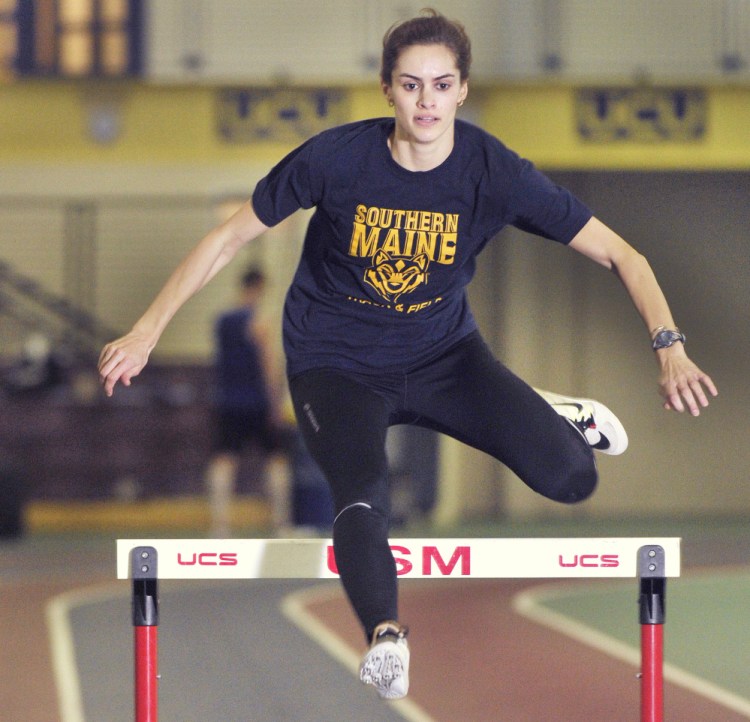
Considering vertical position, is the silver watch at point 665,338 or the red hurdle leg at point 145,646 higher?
the silver watch at point 665,338

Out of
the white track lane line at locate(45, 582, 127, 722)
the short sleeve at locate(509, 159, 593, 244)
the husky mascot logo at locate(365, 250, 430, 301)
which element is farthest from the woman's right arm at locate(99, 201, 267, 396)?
the white track lane line at locate(45, 582, 127, 722)

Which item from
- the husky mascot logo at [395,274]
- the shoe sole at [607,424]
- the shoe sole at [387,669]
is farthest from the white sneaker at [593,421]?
the shoe sole at [387,669]

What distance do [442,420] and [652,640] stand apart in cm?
77

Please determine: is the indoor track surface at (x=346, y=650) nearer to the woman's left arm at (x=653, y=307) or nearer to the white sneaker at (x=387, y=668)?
the woman's left arm at (x=653, y=307)

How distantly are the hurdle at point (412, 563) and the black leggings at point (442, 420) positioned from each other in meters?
0.18

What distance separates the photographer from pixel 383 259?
3621 mm

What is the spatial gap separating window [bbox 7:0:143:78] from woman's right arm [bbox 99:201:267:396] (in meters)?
9.29

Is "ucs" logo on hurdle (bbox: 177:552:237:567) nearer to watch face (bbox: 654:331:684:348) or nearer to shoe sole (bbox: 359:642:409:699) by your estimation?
shoe sole (bbox: 359:642:409:699)

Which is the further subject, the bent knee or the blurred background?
the blurred background

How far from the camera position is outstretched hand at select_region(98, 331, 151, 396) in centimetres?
338

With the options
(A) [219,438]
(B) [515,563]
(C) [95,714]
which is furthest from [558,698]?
(A) [219,438]

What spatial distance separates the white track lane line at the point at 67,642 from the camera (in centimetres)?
557

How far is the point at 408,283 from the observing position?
3.67 m

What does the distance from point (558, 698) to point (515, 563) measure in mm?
2270
